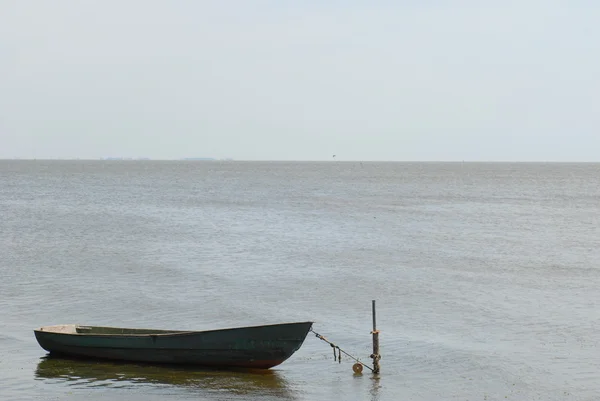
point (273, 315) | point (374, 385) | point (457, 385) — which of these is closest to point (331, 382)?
point (374, 385)

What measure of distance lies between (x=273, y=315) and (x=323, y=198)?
74768 millimetres

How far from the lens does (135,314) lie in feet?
104

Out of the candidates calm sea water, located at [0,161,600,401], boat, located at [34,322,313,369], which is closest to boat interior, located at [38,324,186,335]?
boat, located at [34,322,313,369]

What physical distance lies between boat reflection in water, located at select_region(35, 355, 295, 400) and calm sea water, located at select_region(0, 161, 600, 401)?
75mm

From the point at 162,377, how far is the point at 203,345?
4.87 feet

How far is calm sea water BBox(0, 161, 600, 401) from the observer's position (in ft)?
75.3

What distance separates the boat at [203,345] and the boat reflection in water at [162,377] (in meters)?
0.25

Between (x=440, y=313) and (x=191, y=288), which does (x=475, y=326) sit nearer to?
(x=440, y=313)

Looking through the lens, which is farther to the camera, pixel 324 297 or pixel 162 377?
pixel 324 297

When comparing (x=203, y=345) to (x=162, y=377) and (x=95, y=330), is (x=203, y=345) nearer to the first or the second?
(x=162, y=377)

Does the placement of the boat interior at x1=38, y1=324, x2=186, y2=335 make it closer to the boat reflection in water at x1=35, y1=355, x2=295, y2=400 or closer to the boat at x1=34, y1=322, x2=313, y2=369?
the boat at x1=34, y1=322, x2=313, y2=369

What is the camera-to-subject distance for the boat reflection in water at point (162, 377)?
883 inches

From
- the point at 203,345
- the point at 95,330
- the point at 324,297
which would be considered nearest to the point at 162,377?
the point at 203,345

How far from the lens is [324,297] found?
35062 mm
